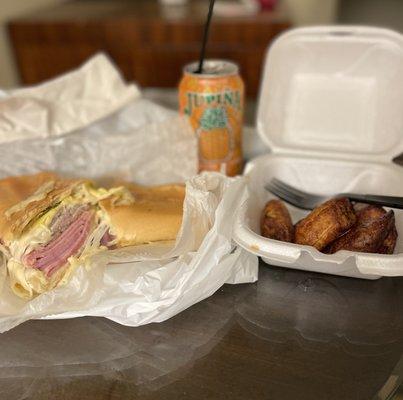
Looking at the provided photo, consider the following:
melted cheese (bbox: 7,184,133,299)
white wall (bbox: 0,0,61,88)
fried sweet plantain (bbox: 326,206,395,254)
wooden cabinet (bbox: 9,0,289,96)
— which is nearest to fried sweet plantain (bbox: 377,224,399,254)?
fried sweet plantain (bbox: 326,206,395,254)

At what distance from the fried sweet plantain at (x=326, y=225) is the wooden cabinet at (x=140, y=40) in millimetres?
1173

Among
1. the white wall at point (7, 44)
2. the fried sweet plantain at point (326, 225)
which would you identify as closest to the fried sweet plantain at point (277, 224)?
the fried sweet plantain at point (326, 225)

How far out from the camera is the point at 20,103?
79 cm

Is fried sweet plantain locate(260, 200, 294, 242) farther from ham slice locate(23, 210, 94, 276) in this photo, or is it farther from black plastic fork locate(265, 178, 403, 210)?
ham slice locate(23, 210, 94, 276)

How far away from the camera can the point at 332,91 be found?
2.52 feet

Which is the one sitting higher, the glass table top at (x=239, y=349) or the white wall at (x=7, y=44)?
the white wall at (x=7, y=44)

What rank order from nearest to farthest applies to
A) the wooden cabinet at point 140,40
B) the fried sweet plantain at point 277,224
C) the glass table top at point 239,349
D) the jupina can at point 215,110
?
the glass table top at point 239,349 < the fried sweet plantain at point 277,224 < the jupina can at point 215,110 < the wooden cabinet at point 140,40

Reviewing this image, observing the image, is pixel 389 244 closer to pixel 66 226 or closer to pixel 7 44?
pixel 66 226

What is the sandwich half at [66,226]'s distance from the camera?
1.69 feet

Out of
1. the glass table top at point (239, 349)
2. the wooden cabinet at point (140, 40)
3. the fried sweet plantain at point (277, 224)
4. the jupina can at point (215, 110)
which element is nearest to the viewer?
the glass table top at point (239, 349)

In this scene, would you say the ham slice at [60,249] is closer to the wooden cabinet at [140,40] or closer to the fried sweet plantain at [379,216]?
the fried sweet plantain at [379,216]

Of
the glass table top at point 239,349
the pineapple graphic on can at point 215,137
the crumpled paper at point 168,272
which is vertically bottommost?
the glass table top at point 239,349

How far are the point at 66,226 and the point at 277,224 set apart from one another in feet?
0.86

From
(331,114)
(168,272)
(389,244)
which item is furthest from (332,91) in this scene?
(168,272)
